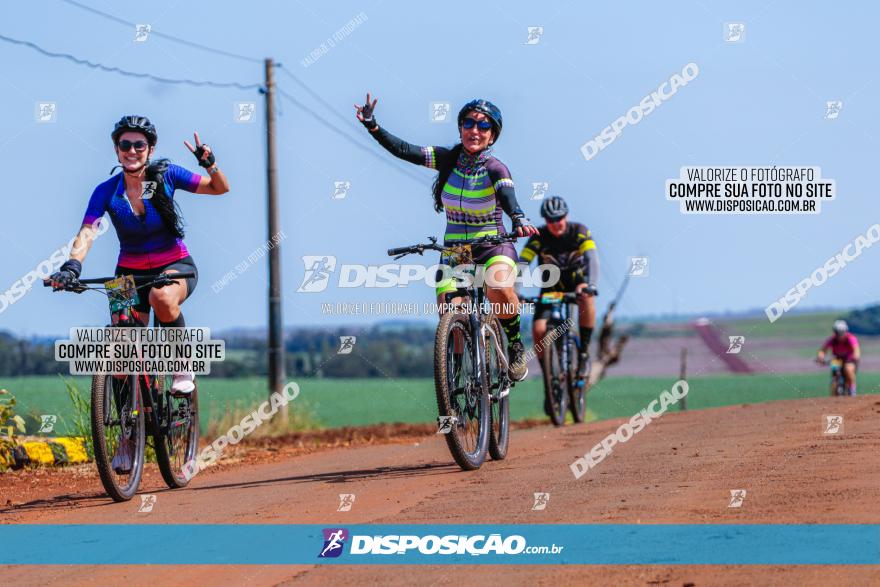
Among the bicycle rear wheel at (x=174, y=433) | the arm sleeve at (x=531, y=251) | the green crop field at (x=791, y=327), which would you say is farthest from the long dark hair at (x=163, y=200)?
the green crop field at (x=791, y=327)

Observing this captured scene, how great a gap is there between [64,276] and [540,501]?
3433 mm

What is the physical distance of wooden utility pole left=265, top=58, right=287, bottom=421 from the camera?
2206 centimetres

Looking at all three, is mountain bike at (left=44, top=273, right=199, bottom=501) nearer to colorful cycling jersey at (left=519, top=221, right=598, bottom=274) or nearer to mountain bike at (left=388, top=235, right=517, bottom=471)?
mountain bike at (left=388, top=235, right=517, bottom=471)

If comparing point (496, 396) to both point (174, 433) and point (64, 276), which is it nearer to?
point (174, 433)

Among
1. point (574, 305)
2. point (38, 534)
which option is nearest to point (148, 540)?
point (38, 534)

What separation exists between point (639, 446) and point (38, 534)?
16.0ft

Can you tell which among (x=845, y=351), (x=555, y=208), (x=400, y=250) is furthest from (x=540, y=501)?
(x=845, y=351)

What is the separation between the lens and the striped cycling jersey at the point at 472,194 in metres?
10.3

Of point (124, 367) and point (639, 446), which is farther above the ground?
point (124, 367)

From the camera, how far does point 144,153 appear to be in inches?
385

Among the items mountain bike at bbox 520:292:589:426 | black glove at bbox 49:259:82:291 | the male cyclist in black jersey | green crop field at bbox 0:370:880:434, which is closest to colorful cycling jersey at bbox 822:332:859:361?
green crop field at bbox 0:370:880:434

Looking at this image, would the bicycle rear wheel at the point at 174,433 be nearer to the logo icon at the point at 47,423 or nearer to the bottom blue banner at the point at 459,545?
the bottom blue banner at the point at 459,545

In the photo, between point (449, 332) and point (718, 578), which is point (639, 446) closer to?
point (449, 332)

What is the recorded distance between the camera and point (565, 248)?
15.4 m
